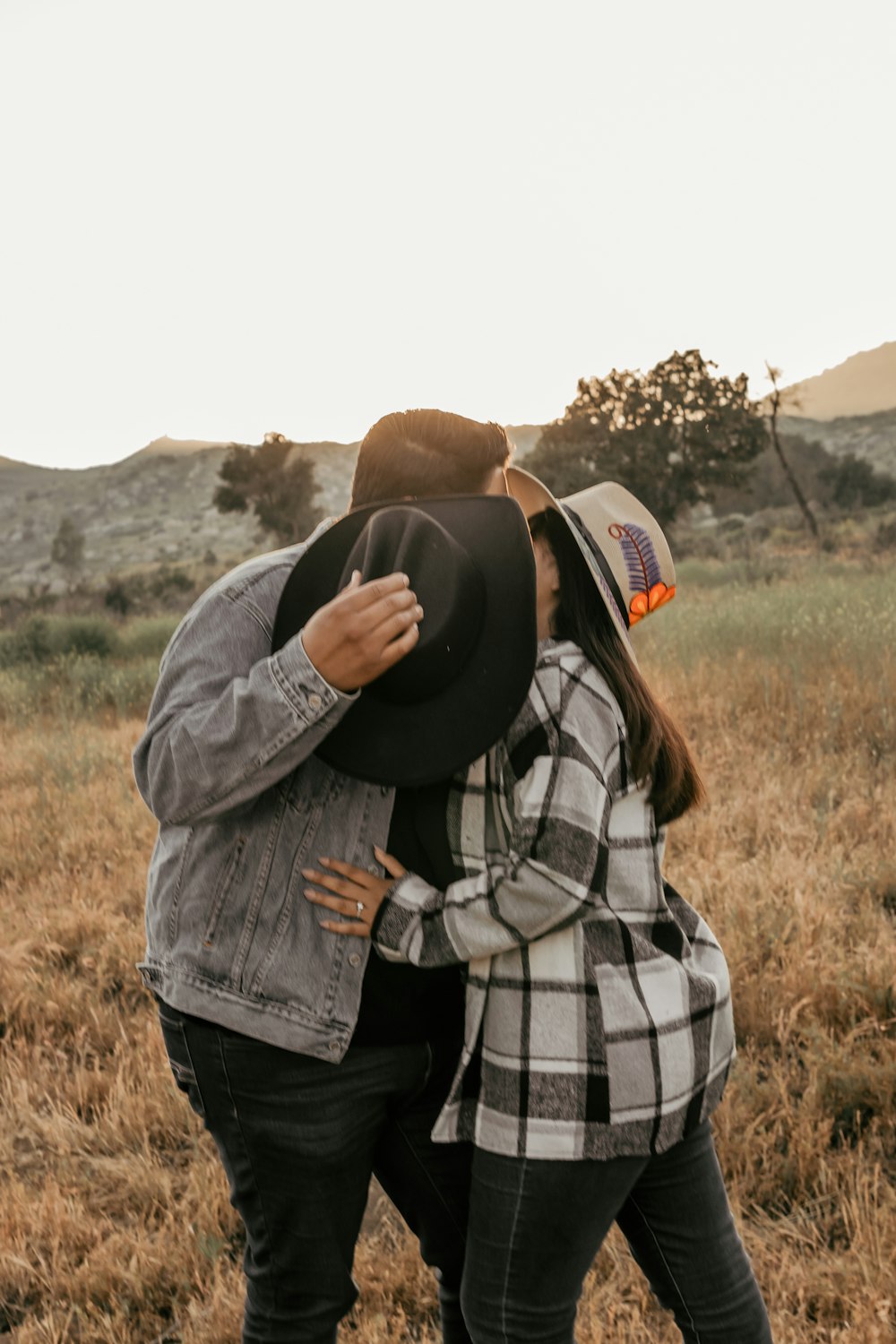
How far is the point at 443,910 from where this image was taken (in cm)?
152

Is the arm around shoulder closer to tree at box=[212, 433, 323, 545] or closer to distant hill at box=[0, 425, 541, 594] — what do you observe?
tree at box=[212, 433, 323, 545]

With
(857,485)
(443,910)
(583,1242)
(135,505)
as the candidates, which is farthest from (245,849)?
(135,505)

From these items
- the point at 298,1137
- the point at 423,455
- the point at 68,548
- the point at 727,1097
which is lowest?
the point at 727,1097

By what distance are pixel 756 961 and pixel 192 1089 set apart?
244 cm

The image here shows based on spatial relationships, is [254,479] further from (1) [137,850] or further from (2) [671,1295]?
(2) [671,1295]

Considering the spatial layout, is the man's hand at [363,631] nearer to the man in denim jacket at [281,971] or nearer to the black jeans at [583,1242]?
the man in denim jacket at [281,971]

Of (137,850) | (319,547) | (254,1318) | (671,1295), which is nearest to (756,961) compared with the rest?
(671,1295)

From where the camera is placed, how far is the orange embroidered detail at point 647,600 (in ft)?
5.84

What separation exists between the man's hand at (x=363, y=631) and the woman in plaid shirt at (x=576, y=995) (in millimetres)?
270

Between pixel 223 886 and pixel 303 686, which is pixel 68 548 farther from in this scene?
pixel 303 686

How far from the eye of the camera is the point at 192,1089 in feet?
5.54

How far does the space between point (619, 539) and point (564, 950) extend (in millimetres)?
709

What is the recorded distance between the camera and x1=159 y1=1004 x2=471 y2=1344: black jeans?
158 cm

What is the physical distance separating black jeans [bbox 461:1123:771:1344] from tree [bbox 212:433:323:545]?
51.8 metres
